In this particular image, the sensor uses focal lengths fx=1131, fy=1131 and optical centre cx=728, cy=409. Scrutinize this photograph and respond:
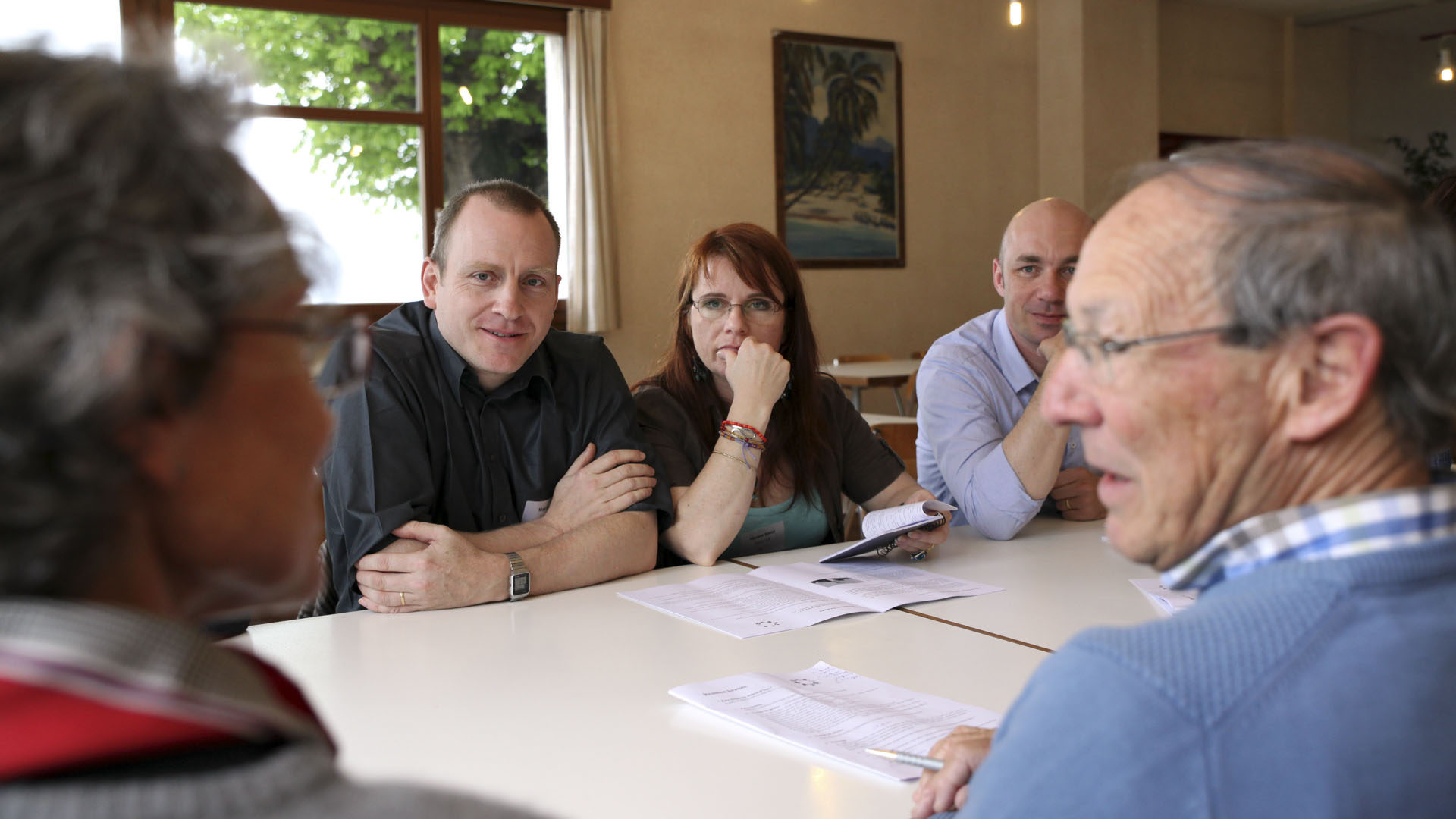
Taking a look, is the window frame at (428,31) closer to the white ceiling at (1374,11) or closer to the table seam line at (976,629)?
the table seam line at (976,629)

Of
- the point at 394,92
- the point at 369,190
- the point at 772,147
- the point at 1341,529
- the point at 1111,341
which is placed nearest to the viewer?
the point at 1341,529

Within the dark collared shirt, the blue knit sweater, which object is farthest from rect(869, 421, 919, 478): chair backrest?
the blue knit sweater

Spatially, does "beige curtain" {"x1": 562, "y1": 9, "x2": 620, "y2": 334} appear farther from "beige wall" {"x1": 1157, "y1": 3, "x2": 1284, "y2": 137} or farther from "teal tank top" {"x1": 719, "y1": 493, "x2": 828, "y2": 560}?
"beige wall" {"x1": 1157, "y1": 3, "x2": 1284, "y2": 137}

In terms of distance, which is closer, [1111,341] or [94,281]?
[94,281]

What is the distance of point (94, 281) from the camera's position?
19.2 inches

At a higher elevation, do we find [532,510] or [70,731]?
[70,731]

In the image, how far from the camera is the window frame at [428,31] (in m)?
6.07

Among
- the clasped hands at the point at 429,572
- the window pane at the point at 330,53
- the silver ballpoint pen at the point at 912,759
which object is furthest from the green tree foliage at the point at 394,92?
the silver ballpoint pen at the point at 912,759

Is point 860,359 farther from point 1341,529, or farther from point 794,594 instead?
point 1341,529

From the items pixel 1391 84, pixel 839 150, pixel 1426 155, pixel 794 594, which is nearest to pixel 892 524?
pixel 794 594

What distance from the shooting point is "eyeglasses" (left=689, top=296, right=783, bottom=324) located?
8.53 feet

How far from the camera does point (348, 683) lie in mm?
1521

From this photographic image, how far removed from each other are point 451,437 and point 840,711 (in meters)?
1.16

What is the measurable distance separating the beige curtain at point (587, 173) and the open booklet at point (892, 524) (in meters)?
4.80
